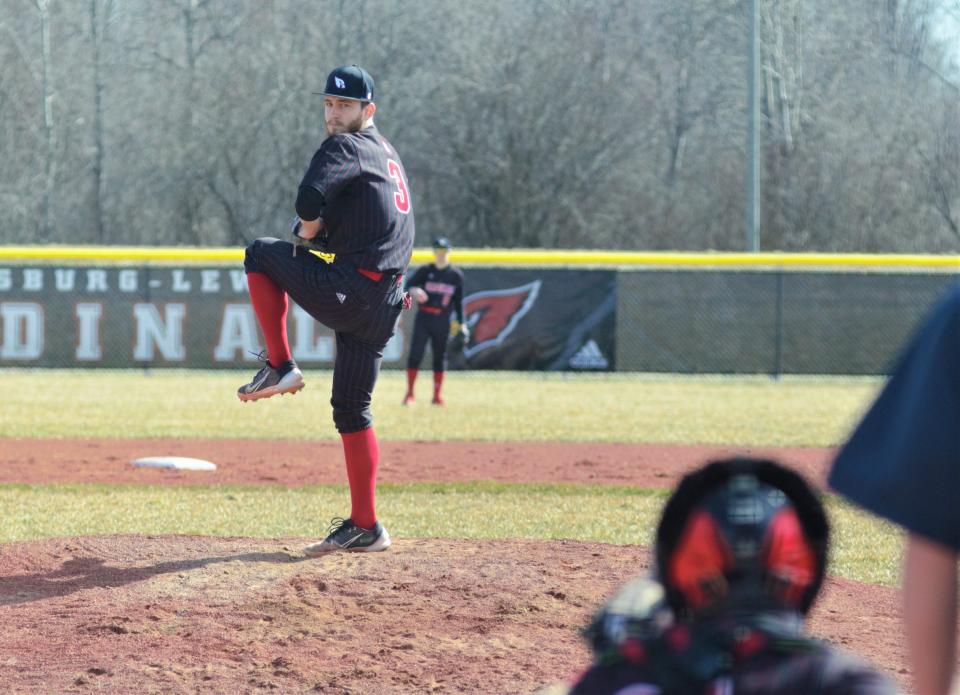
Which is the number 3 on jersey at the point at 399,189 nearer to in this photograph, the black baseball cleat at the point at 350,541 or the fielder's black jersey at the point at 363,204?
the fielder's black jersey at the point at 363,204

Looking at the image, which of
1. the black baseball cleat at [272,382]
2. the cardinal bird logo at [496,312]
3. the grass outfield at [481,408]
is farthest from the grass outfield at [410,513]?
the cardinal bird logo at [496,312]

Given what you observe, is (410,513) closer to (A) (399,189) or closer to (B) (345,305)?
(B) (345,305)

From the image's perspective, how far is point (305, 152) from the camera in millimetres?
32188

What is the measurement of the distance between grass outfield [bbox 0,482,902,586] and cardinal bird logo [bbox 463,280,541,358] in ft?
31.9

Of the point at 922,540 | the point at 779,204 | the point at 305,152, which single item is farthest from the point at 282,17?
the point at 922,540

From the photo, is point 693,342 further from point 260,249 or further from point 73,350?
point 260,249

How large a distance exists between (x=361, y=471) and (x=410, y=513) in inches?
76.6

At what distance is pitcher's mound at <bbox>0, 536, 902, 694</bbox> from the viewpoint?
155 inches

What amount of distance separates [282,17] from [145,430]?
76.3 ft

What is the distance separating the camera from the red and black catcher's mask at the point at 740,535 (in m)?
1.52

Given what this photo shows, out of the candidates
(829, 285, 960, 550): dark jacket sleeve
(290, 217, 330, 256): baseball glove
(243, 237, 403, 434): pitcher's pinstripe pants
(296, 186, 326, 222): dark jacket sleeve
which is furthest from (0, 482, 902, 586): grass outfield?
(829, 285, 960, 550): dark jacket sleeve

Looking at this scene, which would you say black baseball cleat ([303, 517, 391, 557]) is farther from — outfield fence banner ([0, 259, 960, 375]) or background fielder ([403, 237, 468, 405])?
outfield fence banner ([0, 259, 960, 375])

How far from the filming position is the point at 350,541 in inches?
214

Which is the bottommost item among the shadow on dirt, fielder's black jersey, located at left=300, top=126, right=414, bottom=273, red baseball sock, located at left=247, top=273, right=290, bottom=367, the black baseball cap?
the shadow on dirt
